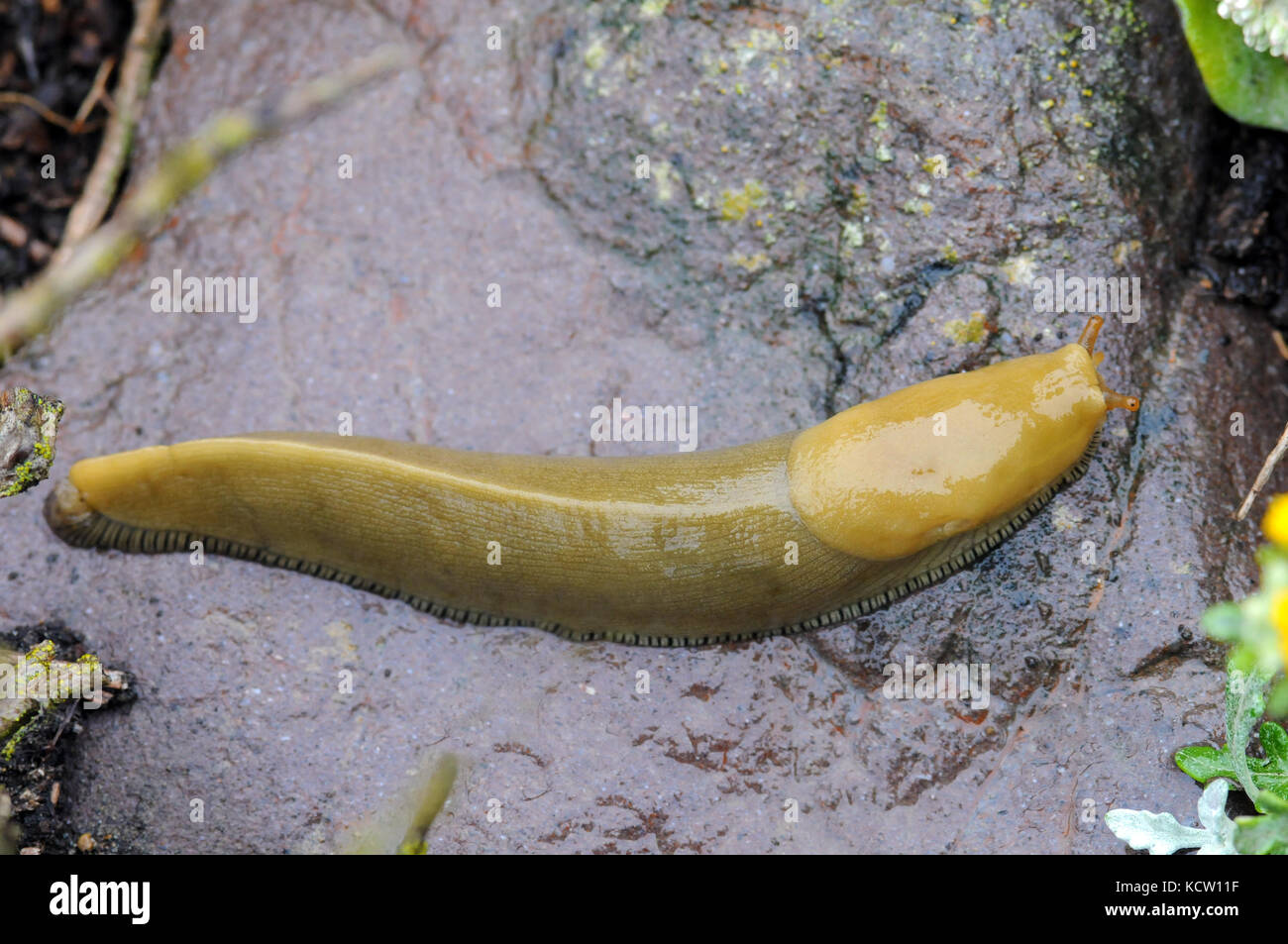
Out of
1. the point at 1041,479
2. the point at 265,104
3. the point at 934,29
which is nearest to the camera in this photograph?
the point at 1041,479

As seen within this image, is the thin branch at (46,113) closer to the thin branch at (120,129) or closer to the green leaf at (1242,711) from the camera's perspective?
the thin branch at (120,129)

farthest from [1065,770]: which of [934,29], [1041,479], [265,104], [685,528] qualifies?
[265,104]

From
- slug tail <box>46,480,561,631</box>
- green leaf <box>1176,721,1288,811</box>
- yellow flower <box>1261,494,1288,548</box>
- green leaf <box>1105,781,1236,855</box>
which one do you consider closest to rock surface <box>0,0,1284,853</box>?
slug tail <box>46,480,561,631</box>

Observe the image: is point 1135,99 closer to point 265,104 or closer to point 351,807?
point 265,104

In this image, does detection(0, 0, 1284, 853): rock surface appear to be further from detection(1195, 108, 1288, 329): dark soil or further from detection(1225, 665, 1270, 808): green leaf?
detection(1225, 665, 1270, 808): green leaf

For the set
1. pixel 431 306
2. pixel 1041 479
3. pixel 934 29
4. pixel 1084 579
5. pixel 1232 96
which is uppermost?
pixel 934 29
